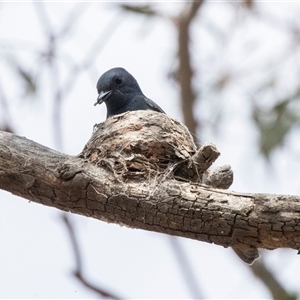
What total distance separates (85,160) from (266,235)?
1090mm

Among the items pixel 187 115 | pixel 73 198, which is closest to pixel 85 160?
pixel 73 198

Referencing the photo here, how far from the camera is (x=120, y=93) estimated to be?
19.9 feet

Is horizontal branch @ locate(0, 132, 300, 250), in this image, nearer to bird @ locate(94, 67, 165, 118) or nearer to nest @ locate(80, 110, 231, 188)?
nest @ locate(80, 110, 231, 188)

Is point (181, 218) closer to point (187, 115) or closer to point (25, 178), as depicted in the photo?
point (25, 178)

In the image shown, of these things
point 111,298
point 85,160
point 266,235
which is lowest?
point 266,235

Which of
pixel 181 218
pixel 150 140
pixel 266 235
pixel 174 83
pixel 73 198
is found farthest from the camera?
pixel 174 83

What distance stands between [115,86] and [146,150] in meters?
1.98

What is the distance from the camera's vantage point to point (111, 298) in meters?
5.71

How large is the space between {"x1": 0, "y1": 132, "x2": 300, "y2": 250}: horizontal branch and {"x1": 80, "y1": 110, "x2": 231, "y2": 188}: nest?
11 centimetres

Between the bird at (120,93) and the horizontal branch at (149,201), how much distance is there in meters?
2.12

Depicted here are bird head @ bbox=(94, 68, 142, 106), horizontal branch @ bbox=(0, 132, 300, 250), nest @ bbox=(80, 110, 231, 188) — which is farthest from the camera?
bird head @ bbox=(94, 68, 142, 106)

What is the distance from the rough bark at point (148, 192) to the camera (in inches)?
125

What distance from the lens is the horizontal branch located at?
314 centimetres

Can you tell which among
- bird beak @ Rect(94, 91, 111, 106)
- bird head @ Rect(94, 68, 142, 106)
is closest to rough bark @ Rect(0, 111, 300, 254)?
bird beak @ Rect(94, 91, 111, 106)
